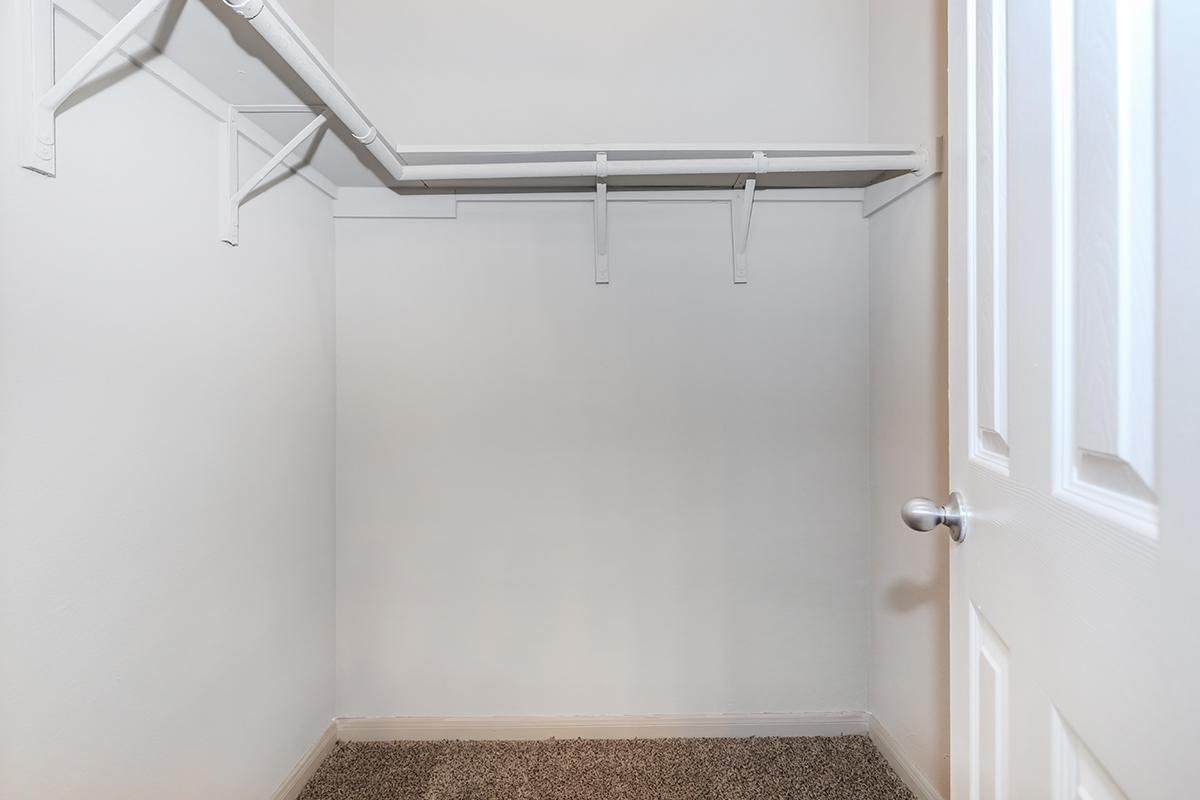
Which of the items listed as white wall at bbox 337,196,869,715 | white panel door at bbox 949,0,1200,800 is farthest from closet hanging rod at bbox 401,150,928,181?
white panel door at bbox 949,0,1200,800

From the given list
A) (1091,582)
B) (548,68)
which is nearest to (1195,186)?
(1091,582)

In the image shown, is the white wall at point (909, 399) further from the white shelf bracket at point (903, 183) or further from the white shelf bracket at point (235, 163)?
the white shelf bracket at point (235, 163)

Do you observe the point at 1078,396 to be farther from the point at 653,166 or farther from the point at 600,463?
the point at 600,463

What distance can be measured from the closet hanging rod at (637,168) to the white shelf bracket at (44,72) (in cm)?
78

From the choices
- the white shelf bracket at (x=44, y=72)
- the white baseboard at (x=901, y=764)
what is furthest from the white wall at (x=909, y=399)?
the white shelf bracket at (x=44, y=72)

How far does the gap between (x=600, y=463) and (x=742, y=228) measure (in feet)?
3.05

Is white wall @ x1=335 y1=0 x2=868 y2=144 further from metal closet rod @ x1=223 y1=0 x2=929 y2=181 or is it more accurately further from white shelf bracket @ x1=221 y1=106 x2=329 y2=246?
white shelf bracket @ x1=221 y1=106 x2=329 y2=246

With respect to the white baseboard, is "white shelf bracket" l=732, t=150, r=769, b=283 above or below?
above

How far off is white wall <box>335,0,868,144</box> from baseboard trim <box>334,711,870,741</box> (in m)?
2.00

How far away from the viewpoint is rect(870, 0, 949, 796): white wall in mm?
1591

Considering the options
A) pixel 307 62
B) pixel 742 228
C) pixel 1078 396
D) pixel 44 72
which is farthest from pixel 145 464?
pixel 742 228

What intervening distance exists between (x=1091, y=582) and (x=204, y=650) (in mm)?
1628

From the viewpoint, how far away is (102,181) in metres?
1.07

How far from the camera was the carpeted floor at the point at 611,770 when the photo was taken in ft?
5.67
